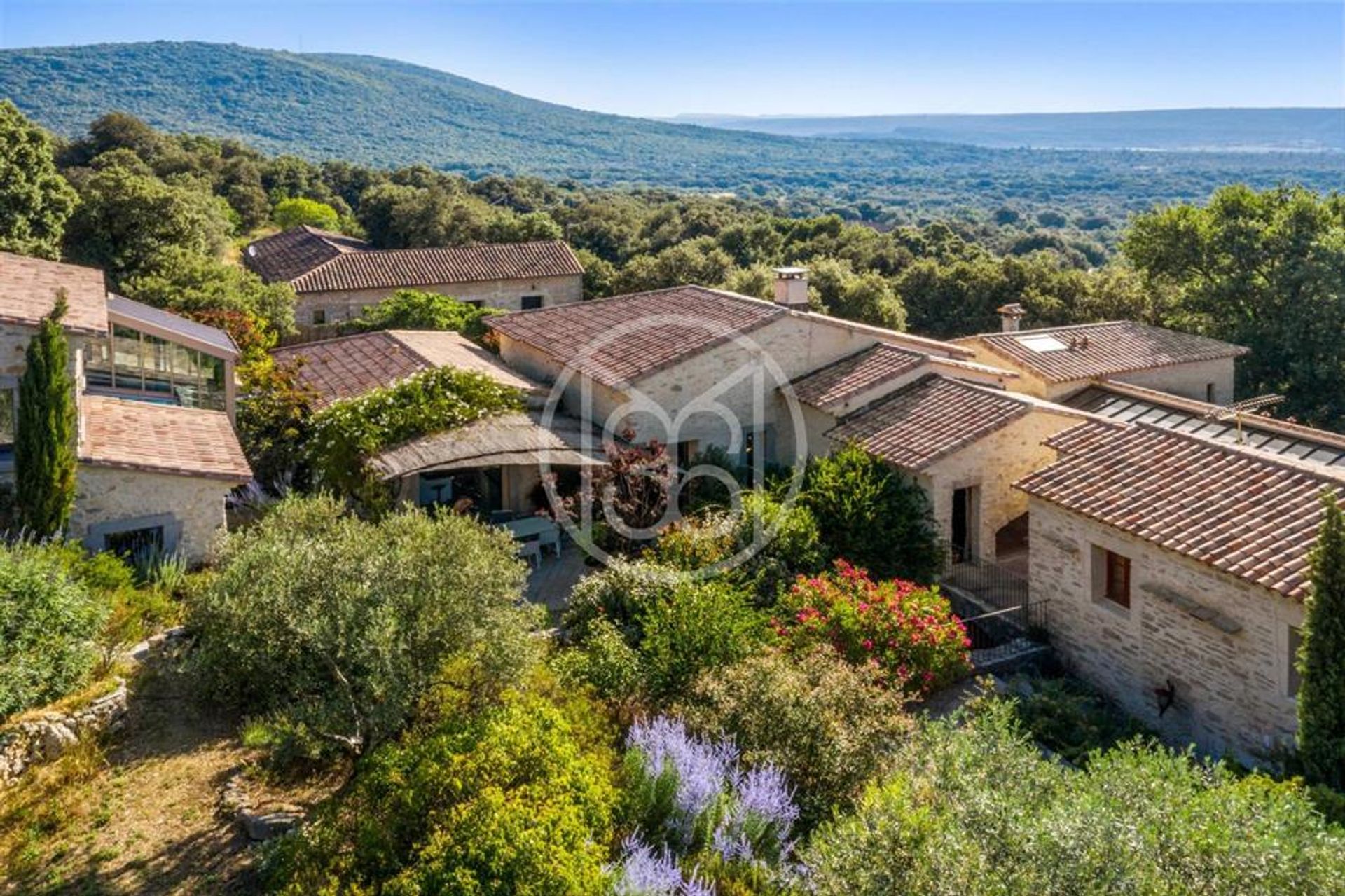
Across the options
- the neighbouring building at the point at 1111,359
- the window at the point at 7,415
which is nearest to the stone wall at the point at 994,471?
the neighbouring building at the point at 1111,359

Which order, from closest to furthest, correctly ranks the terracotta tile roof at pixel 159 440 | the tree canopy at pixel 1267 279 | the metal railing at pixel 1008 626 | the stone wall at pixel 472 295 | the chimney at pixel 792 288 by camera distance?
the terracotta tile roof at pixel 159 440 → the metal railing at pixel 1008 626 → the chimney at pixel 792 288 → the tree canopy at pixel 1267 279 → the stone wall at pixel 472 295

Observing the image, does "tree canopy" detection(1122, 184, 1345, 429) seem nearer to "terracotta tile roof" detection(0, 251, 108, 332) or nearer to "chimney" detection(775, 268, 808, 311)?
"chimney" detection(775, 268, 808, 311)

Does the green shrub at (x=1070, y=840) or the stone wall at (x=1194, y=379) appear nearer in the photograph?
the green shrub at (x=1070, y=840)

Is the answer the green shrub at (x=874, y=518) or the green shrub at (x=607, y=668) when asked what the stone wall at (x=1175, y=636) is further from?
the green shrub at (x=607, y=668)

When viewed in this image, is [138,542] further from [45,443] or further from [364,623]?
[364,623]

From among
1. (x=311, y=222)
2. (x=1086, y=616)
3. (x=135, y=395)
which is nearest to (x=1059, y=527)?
(x=1086, y=616)

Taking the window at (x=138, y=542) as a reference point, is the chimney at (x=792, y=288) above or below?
above

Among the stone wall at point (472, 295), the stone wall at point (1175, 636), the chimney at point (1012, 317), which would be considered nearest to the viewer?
the stone wall at point (1175, 636)
